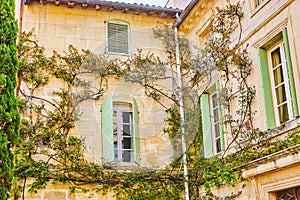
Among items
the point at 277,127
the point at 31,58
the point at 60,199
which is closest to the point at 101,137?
the point at 60,199

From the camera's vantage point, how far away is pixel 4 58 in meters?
7.05

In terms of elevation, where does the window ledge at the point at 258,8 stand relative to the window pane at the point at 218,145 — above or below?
above

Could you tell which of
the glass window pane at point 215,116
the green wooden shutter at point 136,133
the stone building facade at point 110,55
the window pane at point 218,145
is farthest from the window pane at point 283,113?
the green wooden shutter at point 136,133

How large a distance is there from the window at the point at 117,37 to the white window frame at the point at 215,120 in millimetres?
2405

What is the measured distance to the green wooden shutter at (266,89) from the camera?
7.94m

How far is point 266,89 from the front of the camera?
8.10 m

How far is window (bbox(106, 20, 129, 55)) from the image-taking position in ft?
36.3

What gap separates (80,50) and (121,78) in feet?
3.76

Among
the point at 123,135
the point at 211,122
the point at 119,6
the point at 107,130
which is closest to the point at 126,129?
the point at 123,135

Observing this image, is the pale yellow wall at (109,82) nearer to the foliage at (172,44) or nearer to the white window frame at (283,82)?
the foliage at (172,44)

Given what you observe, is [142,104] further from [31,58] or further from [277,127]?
[277,127]

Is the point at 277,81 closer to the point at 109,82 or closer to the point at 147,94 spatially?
the point at 147,94

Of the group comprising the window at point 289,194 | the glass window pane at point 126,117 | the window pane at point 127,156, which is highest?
the glass window pane at point 126,117

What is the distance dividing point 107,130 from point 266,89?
3770mm
